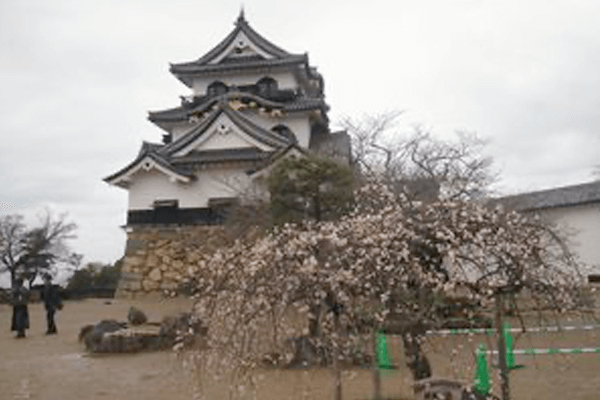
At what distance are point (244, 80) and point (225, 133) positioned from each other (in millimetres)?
4417

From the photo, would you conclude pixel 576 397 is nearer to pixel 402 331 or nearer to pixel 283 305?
pixel 402 331

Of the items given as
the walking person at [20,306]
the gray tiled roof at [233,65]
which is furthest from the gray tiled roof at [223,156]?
the walking person at [20,306]

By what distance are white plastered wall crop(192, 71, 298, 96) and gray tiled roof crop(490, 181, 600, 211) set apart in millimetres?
10156

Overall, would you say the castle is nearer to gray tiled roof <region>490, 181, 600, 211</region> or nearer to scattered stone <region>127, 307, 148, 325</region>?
scattered stone <region>127, 307, 148, 325</region>

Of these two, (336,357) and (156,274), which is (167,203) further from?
(336,357)

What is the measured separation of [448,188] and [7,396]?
614 inches

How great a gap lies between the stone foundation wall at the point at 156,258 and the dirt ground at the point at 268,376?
897cm

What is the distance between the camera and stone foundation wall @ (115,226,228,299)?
21031mm

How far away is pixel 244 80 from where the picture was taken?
2519 centimetres

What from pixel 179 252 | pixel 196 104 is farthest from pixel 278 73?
pixel 179 252

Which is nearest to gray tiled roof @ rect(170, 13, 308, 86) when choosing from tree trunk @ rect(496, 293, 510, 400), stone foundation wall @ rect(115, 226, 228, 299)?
stone foundation wall @ rect(115, 226, 228, 299)

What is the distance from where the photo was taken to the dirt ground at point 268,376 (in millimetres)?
7434

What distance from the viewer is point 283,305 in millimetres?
5258

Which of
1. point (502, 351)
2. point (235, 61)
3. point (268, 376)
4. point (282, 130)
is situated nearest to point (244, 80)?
point (235, 61)
